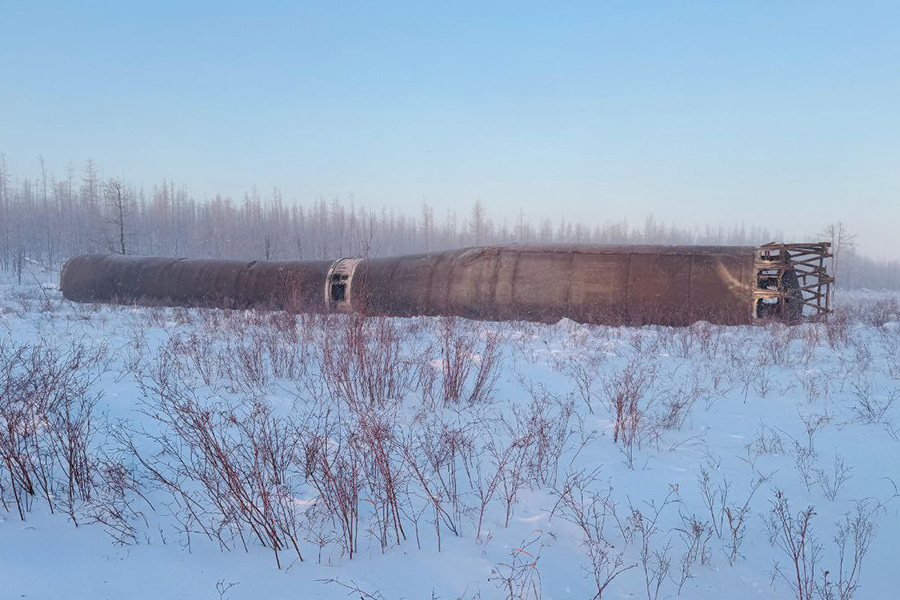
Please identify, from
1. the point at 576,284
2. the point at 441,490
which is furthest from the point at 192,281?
the point at 441,490

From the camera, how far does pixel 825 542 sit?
3039 millimetres

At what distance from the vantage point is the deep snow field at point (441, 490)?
104 inches

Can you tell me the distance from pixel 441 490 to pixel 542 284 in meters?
10.7

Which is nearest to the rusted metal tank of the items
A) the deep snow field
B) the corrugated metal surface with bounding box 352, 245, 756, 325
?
the corrugated metal surface with bounding box 352, 245, 756, 325

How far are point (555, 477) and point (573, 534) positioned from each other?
0.69 meters

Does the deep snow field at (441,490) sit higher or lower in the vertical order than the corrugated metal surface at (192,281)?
lower

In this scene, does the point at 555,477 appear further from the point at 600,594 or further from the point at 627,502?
the point at 600,594

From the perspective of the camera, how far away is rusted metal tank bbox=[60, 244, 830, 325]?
12.4 metres

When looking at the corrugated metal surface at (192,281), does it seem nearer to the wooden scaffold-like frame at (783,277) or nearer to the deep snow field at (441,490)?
the deep snow field at (441,490)

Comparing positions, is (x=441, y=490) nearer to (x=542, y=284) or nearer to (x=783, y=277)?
(x=542, y=284)

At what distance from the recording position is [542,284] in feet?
44.8

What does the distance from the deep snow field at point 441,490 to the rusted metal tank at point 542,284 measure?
6145mm

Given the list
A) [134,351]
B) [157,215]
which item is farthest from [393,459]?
[157,215]

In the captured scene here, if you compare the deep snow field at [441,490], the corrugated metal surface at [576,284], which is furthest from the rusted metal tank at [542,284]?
the deep snow field at [441,490]
